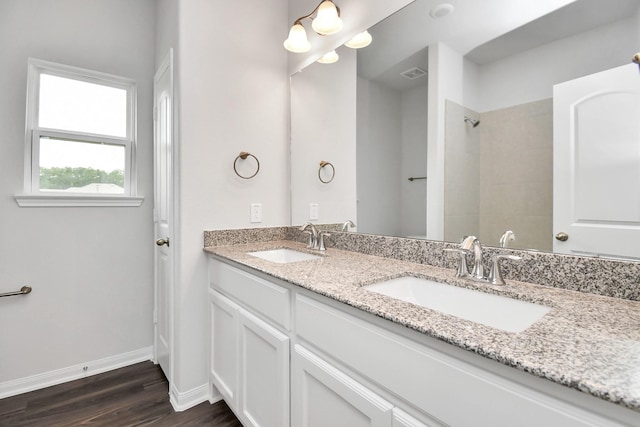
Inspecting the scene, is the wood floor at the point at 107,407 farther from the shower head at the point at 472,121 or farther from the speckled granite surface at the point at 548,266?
the shower head at the point at 472,121

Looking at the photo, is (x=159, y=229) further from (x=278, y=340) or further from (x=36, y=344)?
(x=278, y=340)

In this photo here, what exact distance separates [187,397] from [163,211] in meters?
1.13

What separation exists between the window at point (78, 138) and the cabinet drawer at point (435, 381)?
1.97 meters

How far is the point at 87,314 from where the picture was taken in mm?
2104

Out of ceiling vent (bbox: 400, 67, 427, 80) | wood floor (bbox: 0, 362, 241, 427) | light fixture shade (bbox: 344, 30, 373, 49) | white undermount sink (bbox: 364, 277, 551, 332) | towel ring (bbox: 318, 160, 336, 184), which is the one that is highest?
light fixture shade (bbox: 344, 30, 373, 49)

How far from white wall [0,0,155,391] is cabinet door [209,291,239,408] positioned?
2.91 feet

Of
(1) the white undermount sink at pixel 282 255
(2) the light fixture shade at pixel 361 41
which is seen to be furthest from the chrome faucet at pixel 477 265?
(2) the light fixture shade at pixel 361 41

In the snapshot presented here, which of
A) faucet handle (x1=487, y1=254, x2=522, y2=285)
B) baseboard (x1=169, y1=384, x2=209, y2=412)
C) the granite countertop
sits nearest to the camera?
the granite countertop

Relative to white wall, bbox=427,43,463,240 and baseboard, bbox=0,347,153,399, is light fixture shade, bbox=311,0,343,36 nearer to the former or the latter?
white wall, bbox=427,43,463,240

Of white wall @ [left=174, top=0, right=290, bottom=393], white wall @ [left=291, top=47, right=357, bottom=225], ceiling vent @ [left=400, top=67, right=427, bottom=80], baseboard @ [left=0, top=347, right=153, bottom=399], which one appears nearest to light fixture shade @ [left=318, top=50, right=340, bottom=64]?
white wall @ [left=291, top=47, right=357, bottom=225]

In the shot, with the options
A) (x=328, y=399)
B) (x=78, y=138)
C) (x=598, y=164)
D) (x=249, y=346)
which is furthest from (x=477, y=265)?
(x=78, y=138)

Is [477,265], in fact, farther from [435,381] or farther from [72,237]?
[72,237]

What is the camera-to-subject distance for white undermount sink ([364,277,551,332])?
2.93 ft

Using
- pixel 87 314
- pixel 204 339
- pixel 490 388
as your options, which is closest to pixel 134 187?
pixel 87 314
